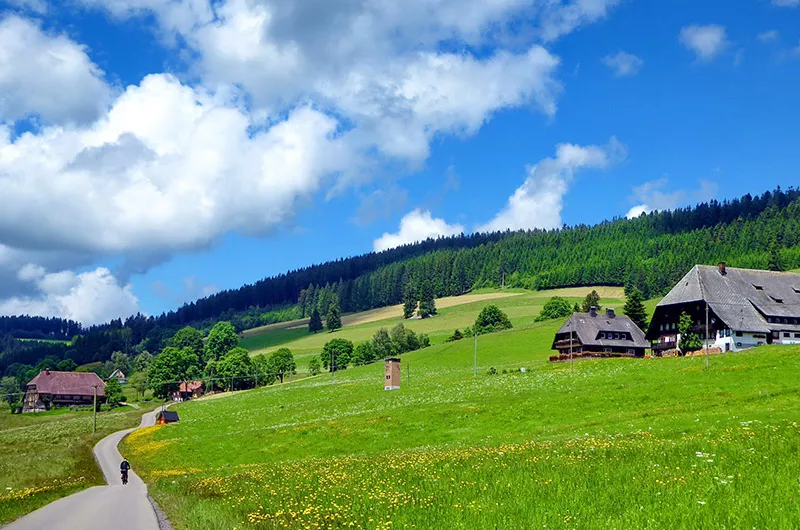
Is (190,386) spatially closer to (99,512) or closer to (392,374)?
(392,374)

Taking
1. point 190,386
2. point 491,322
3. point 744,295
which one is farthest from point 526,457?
point 491,322

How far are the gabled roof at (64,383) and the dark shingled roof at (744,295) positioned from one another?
133m

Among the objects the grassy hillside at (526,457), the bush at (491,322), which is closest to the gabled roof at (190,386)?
the bush at (491,322)

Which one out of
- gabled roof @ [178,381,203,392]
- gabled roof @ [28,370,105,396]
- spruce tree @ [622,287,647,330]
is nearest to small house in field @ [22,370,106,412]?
gabled roof @ [28,370,105,396]

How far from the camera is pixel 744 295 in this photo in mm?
89625

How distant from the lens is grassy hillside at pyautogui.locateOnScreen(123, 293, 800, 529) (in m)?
17.1

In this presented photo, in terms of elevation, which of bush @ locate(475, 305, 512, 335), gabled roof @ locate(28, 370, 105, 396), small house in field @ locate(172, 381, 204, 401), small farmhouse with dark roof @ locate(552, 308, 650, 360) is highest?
bush @ locate(475, 305, 512, 335)

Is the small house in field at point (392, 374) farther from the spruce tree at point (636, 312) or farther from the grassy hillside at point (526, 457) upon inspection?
the spruce tree at point (636, 312)

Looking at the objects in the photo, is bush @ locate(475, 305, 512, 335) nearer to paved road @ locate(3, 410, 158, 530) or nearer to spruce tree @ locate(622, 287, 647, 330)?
spruce tree @ locate(622, 287, 647, 330)

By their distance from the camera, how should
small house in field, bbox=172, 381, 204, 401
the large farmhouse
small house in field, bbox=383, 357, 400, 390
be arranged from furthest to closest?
1. small house in field, bbox=172, 381, 204, 401
2. small house in field, bbox=383, 357, 400, 390
3. the large farmhouse

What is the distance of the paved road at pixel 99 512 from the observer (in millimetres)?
22953

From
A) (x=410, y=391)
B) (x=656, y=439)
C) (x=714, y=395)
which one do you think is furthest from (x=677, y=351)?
(x=656, y=439)

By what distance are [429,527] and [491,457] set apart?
39.0ft

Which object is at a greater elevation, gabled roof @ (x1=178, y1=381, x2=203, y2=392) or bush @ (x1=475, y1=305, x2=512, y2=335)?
bush @ (x1=475, y1=305, x2=512, y2=335)
